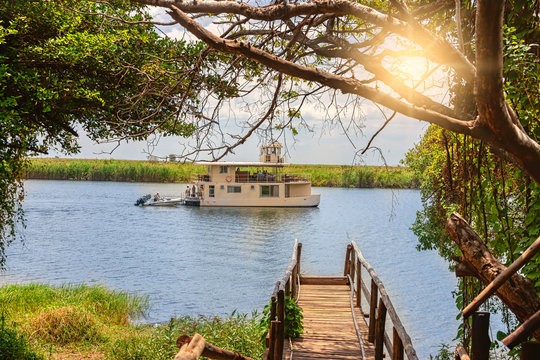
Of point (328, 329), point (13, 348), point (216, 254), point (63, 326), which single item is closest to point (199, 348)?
point (328, 329)

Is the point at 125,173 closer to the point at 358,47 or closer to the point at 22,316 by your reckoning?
the point at 22,316

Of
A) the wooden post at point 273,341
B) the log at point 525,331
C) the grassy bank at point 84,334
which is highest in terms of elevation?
the log at point 525,331

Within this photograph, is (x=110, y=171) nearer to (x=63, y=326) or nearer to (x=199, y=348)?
(x=63, y=326)

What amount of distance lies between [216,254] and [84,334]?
1585 centimetres

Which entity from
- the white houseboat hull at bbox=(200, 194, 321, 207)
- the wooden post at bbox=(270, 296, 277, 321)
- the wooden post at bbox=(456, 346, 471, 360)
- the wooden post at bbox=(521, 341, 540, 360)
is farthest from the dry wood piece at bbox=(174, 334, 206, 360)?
the white houseboat hull at bbox=(200, 194, 321, 207)

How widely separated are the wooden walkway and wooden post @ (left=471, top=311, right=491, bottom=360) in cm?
449

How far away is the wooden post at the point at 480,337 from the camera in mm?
1876

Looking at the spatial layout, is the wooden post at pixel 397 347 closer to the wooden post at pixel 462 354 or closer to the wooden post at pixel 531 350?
the wooden post at pixel 462 354

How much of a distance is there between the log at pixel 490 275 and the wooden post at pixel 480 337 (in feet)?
2.25

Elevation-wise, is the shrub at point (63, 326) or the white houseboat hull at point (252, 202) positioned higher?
the white houseboat hull at point (252, 202)

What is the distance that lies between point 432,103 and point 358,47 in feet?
5.89

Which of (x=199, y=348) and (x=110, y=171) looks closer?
(x=199, y=348)

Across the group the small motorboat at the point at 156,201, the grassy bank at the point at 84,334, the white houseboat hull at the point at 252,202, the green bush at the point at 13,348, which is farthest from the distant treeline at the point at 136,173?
the green bush at the point at 13,348

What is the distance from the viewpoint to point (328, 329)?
283 inches
